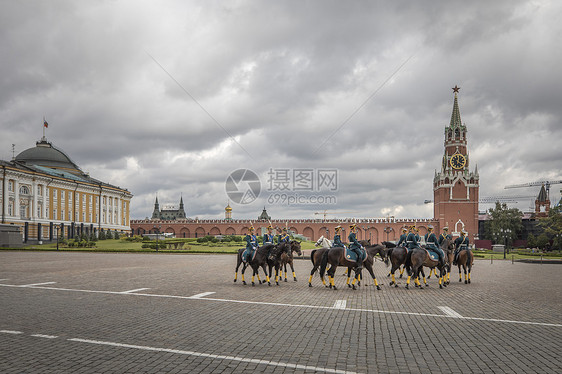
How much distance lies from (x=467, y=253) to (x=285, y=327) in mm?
12326

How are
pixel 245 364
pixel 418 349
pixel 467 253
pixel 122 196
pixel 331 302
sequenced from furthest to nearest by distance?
pixel 122 196, pixel 467 253, pixel 331 302, pixel 418 349, pixel 245 364

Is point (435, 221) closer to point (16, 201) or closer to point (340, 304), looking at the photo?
point (16, 201)

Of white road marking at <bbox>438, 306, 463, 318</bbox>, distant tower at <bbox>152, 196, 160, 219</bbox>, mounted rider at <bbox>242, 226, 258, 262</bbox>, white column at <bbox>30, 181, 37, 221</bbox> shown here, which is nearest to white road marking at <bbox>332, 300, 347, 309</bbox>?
white road marking at <bbox>438, 306, 463, 318</bbox>

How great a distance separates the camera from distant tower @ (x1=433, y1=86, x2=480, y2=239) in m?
97.1

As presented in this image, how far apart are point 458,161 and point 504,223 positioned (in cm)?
1952

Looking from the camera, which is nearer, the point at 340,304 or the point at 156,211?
the point at 340,304

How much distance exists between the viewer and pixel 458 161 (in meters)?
101

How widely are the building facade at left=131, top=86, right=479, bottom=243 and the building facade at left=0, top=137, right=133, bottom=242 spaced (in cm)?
1296

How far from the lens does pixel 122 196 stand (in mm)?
92062

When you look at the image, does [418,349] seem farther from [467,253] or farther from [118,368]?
[467,253]

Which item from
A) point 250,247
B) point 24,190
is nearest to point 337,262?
point 250,247

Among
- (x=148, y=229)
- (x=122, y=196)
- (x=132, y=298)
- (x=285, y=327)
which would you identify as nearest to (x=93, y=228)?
(x=122, y=196)

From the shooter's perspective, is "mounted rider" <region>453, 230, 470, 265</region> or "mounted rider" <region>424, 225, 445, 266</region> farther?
"mounted rider" <region>453, 230, 470, 265</region>

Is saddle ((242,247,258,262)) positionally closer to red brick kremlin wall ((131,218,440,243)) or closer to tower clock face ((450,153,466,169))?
red brick kremlin wall ((131,218,440,243))
